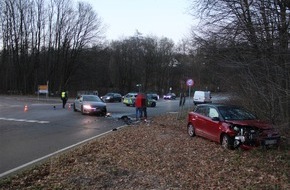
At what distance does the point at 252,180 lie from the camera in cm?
754

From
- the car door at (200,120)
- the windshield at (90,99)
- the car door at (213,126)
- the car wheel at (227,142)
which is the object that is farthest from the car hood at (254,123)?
the windshield at (90,99)

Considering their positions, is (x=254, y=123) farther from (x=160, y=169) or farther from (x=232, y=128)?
(x=160, y=169)

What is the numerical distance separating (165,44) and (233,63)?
104 metres

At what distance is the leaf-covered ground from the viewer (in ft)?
24.2

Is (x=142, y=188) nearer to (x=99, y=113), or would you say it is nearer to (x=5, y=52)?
(x=99, y=113)

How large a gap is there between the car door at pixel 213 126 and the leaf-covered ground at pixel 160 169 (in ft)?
2.55

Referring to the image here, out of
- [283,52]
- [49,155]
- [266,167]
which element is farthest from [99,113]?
[266,167]

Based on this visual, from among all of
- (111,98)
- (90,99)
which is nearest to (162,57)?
(111,98)

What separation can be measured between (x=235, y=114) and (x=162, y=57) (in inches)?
4061

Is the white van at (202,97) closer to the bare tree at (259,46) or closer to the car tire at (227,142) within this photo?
the bare tree at (259,46)

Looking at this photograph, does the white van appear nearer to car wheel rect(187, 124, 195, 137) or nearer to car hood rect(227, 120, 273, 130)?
car wheel rect(187, 124, 195, 137)

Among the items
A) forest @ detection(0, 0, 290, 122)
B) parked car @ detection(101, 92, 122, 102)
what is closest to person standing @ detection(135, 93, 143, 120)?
forest @ detection(0, 0, 290, 122)

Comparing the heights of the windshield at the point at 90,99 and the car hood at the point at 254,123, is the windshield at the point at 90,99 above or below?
above

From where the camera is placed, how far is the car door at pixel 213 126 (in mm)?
12782
